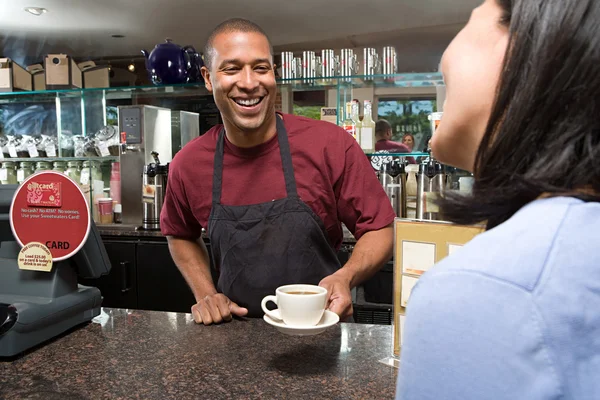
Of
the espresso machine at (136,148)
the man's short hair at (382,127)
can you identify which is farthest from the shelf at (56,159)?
the man's short hair at (382,127)

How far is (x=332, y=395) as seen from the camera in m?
0.98

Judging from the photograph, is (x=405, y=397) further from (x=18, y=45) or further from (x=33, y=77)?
(x=18, y=45)

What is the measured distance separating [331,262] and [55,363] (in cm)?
98

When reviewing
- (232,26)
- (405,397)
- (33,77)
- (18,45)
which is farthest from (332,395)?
(18,45)

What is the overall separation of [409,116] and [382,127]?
303 mm

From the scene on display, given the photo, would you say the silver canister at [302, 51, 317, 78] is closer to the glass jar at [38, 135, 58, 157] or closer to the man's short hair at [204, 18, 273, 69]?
the man's short hair at [204, 18, 273, 69]

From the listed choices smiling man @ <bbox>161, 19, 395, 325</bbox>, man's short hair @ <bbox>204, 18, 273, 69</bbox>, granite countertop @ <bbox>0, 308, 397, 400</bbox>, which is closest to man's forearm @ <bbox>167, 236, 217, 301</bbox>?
smiling man @ <bbox>161, 19, 395, 325</bbox>

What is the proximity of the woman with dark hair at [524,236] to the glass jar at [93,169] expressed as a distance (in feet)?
12.4

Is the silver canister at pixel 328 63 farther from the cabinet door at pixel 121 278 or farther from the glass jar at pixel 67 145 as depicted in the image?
the glass jar at pixel 67 145

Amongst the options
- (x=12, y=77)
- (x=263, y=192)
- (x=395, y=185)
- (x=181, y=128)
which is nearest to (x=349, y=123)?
(x=395, y=185)

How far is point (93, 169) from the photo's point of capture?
13.0 feet

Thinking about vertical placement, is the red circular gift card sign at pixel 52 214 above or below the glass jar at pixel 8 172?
below

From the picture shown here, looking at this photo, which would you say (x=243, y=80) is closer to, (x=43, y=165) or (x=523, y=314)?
(x=523, y=314)

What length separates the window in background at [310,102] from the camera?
3.86 m
